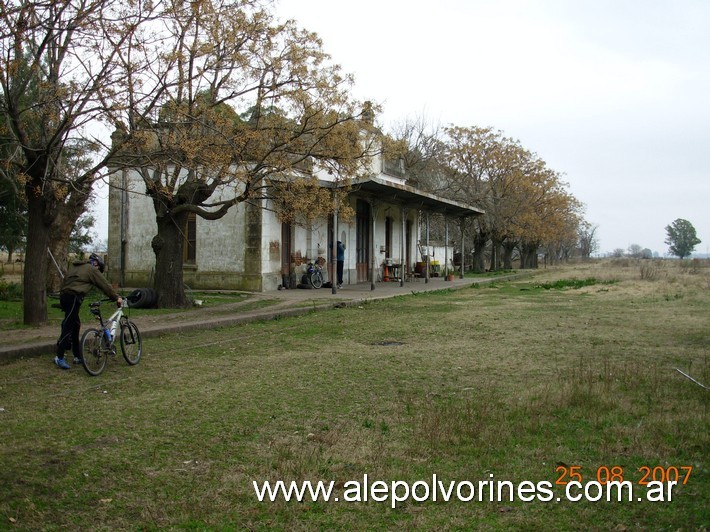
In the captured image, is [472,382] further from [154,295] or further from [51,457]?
[154,295]

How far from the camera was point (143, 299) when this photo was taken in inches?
635

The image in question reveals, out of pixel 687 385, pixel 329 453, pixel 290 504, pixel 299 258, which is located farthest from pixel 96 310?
pixel 299 258

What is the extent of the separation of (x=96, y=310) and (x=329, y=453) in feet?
16.0

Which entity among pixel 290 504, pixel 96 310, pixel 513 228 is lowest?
pixel 290 504

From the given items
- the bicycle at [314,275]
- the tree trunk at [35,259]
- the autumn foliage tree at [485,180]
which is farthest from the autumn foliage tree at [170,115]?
the autumn foliage tree at [485,180]

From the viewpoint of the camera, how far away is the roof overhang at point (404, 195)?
21156mm

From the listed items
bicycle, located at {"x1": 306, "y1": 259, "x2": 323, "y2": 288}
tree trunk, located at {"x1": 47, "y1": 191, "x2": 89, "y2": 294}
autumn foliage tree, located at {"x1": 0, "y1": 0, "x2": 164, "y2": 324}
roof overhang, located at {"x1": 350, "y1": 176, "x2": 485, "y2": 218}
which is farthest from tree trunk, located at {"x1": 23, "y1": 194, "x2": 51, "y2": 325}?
bicycle, located at {"x1": 306, "y1": 259, "x2": 323, "y2": 288}

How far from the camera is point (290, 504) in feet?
13.4

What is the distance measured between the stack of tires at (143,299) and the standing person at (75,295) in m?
7.47

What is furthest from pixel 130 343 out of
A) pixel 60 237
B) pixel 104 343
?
pixel 60 237

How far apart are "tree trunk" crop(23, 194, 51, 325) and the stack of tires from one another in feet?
12.5

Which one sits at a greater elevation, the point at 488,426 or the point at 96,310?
the point at 96,310

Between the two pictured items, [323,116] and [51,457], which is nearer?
[51,457]

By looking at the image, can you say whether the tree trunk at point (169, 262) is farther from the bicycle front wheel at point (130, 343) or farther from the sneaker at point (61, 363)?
the sneaker at point (61, 363)
